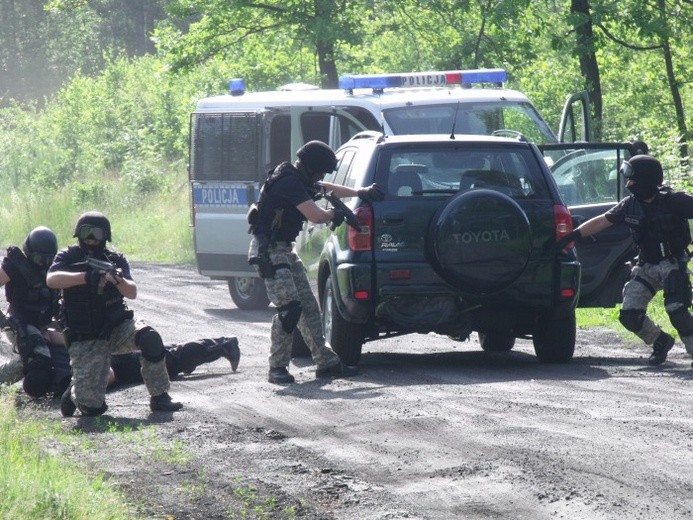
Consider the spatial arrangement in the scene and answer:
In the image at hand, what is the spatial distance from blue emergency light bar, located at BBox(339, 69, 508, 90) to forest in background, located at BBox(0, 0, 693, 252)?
4.72 m

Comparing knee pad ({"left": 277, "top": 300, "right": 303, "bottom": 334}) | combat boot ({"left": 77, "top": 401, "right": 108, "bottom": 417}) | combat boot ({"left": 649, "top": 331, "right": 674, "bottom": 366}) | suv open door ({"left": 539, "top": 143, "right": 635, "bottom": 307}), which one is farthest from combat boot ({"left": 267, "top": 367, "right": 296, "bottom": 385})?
suv open door ({"left": 539, "top": 143, "right": 635, "bottom": 307})

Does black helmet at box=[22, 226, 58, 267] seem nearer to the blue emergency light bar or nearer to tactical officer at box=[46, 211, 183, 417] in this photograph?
tactical officer at box=[46, 211, 183, 417]

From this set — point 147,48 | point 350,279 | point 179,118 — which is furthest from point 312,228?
point 147,48

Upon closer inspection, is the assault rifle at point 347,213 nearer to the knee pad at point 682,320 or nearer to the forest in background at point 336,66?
the knee pad at point 682,320

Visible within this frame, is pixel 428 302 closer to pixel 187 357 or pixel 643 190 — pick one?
pixel 643 190

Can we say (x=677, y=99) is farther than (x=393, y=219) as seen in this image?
Yes

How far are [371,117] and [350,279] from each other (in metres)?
4.55

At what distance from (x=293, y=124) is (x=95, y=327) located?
277 inches

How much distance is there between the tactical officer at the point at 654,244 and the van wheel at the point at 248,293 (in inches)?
260

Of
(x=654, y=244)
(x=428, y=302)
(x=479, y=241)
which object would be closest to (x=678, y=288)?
(x=654, y=244)

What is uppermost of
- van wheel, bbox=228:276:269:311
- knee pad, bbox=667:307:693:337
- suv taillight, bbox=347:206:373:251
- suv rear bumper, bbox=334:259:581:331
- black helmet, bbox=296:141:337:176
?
black helmet, bbox=296:141:337:176

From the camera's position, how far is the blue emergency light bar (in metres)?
14.6

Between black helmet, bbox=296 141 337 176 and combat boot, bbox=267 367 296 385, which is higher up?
black helmet, bbox=296 141 337 176

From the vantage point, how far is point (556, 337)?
10570 millimetres
